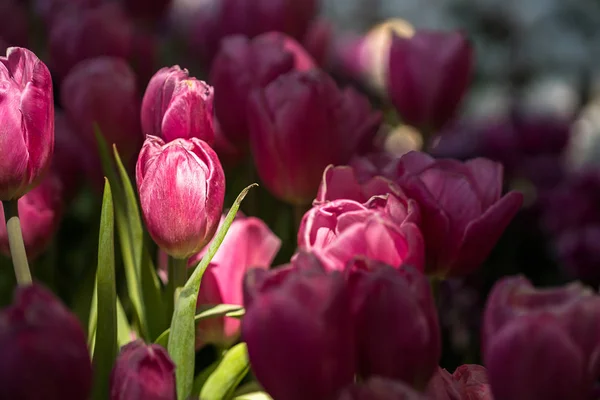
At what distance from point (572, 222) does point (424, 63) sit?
276 millimetres

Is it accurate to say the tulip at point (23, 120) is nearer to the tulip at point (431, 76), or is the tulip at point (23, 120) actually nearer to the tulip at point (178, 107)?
the tulip at point (178, 107)

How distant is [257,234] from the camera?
498mm

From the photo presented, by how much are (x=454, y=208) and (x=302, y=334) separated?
150 mm

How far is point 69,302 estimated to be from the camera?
657 millimetres

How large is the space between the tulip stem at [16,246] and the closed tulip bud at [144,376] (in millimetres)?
90

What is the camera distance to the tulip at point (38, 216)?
1.67 ft

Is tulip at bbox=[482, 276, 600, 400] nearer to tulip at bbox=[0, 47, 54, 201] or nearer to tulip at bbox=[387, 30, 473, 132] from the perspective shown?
tulip at bbox=[0, 47, 54, 201]

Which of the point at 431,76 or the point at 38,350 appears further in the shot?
the point at 431,76

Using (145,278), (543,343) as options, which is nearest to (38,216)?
(145,278)

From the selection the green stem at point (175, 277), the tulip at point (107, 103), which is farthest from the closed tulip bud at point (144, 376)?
the tulip at point (107, 103)

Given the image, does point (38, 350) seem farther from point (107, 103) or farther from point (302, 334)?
point (107, 103)

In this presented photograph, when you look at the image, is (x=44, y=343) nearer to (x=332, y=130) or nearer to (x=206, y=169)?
(x=206, y=169)

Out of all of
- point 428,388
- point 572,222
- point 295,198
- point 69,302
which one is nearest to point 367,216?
point 428,388

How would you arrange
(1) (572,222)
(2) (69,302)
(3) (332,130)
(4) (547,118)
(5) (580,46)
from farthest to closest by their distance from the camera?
(5) (580,46) < (4) (547,118) < (1) (572,222) < (2) (69,302) < (3) (332,130)
